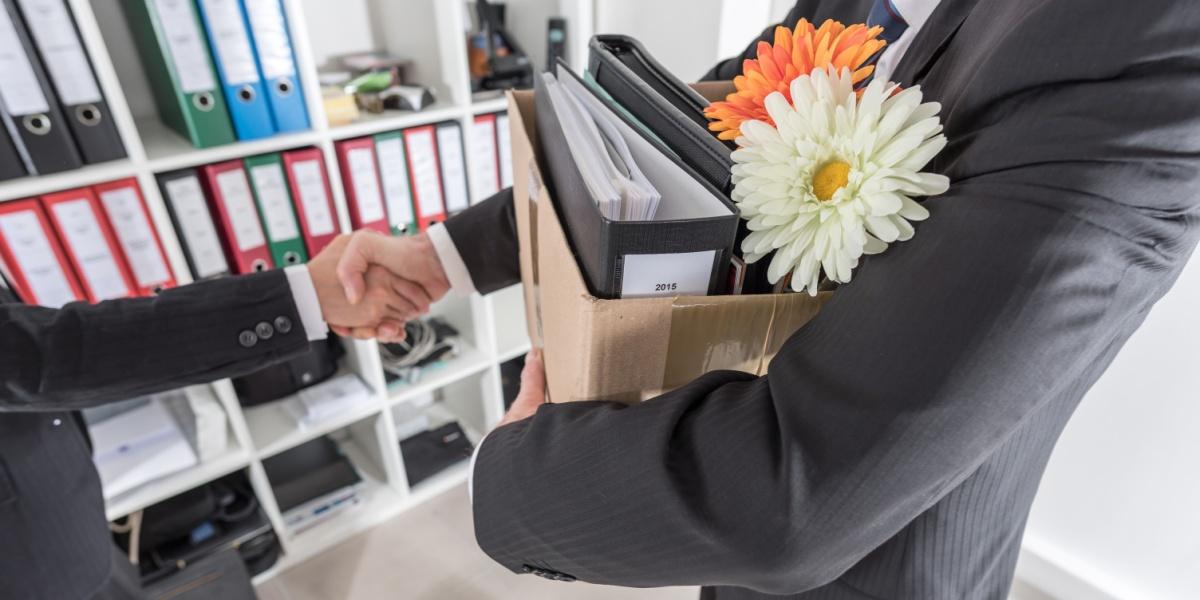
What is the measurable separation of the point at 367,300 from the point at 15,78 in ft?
2.38

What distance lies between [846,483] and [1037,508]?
4.91 feet

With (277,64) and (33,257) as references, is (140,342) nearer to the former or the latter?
(33,257)

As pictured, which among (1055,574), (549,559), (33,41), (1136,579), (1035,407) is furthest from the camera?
(1055,574)

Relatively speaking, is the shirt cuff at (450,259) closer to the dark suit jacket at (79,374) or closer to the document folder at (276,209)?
the dark suit jacket at (79,374)

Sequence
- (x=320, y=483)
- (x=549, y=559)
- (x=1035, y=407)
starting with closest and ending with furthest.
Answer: (x=1035, y=407) → (x=549, y=559) → (x=320, y=483)

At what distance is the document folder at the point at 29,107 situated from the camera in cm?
98

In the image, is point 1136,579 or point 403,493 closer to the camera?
point 1136,579

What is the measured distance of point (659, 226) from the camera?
0.42 m

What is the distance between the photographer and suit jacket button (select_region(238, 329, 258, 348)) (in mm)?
825

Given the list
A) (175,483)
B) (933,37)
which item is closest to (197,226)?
(175,483)

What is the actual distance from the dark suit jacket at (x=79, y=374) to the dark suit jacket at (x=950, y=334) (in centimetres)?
60

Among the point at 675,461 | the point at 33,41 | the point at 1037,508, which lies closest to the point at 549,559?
the point at 675,461

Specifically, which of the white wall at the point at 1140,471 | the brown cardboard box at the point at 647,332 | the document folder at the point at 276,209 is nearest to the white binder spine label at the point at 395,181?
the document folder at the point at 276,209

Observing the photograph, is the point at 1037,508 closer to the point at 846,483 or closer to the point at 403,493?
the point at 846,483
